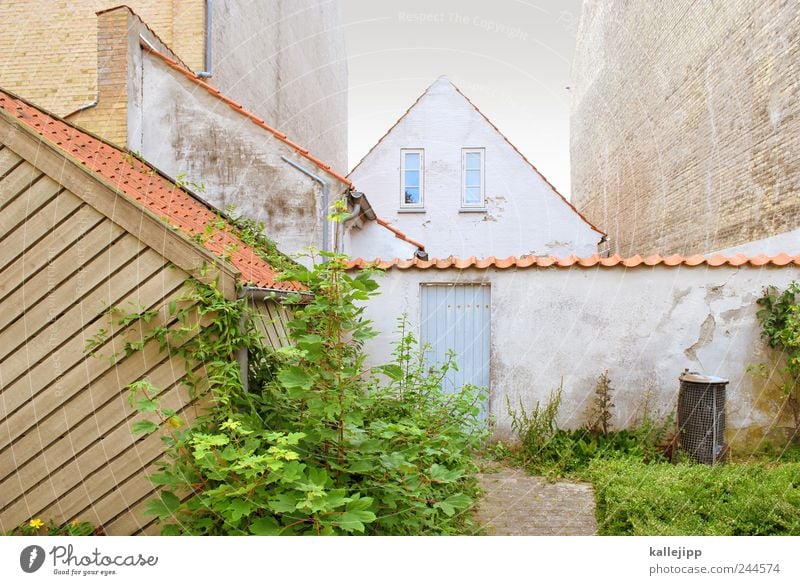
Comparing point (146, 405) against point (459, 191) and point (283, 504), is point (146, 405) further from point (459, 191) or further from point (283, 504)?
point (459, 191)

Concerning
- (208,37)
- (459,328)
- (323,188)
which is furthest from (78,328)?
(208,37)

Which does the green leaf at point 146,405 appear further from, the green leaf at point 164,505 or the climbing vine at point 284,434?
the green leaf at point 164,505

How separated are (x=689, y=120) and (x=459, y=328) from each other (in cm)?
790

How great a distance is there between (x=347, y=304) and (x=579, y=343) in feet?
13.5

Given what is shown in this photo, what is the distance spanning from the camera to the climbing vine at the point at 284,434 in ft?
8.34

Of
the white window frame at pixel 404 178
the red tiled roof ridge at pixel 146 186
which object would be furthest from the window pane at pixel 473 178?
the red tiled roof ridge at pixel 146 186

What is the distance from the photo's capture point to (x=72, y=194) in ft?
10.0

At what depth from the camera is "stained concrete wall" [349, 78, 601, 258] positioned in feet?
38.3

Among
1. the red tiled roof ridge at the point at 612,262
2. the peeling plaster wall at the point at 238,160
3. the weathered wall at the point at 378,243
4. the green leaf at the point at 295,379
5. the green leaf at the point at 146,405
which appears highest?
the peeling plaster wall at the point at 238,160

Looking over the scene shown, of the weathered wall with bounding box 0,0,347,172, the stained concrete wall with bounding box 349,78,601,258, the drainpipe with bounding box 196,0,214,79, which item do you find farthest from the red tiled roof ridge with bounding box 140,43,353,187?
the stained concrete wall with bounding box 349,78,601,258

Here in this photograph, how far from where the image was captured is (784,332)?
5.48 metres

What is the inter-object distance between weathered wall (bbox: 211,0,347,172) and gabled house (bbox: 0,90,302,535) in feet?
23.1

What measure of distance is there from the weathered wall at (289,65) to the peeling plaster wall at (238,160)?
203cm
